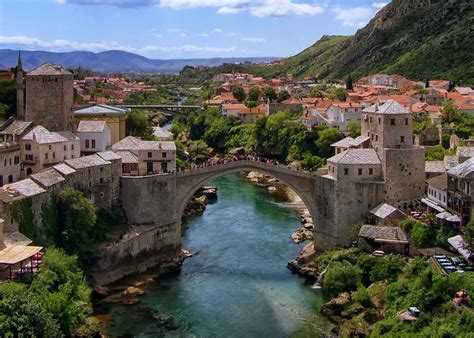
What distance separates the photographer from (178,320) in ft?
122

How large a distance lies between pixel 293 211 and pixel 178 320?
77.5 feet

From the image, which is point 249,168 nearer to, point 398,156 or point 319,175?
point 319,175

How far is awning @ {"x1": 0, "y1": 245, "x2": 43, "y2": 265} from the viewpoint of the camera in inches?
1264

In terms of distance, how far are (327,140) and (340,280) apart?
3404cm

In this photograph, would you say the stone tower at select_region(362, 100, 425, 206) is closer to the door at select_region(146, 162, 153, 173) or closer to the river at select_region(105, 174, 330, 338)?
the river at select_region(105, 174, 330, 338)

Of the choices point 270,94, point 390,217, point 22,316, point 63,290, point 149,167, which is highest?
point 270,94

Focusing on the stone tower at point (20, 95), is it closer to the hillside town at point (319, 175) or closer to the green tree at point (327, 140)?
the hillside town at point (319, 175)

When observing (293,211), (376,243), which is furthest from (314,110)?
(376,243)

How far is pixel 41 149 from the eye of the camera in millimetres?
45688

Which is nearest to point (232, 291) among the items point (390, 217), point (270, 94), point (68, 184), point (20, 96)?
point (390, 217)

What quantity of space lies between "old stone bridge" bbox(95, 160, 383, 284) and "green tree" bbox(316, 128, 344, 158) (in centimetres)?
2275

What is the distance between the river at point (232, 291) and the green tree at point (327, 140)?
15.4m

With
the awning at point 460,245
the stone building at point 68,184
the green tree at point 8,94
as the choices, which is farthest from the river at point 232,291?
the green tree at point 8,94

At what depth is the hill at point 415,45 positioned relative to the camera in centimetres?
9938
